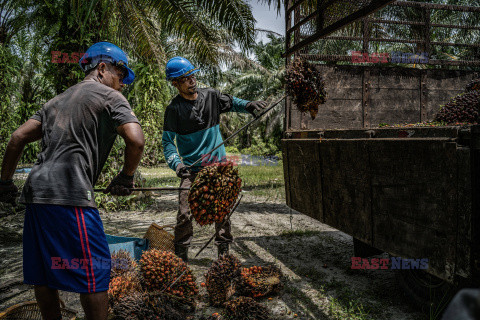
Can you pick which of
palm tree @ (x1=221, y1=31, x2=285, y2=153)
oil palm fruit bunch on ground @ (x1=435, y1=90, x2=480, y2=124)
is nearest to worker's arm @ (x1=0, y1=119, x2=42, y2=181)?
oil palm fruit bunch on ground @ (x1=435, y1=90, x2=480, y2=124)

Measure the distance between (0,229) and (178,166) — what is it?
3751 mm

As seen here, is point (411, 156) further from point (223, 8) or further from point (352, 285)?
point (223, 8)

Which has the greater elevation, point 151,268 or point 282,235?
point 151,268

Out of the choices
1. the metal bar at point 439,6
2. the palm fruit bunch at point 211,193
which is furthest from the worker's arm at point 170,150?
the metal bar at point 439,6

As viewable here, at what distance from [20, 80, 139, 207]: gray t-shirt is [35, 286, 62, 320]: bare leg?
561mm

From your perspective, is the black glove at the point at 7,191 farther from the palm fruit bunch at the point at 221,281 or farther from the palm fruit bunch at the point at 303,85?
the palm fruit bunch at the point at 303,85

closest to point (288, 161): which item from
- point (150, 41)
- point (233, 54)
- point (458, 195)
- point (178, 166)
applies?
point (178, 166)

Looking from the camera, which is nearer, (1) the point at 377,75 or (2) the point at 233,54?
(1) the point at 377,75

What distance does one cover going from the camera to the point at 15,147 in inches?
82.4

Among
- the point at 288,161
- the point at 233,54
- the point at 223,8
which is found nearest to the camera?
the point at 288,161

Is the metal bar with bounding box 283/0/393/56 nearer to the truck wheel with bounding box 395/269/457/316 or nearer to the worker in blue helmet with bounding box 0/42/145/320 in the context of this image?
the worker in blue helmet with bounding box 0/42/145/320

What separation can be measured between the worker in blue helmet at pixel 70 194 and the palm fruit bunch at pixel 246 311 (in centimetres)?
102

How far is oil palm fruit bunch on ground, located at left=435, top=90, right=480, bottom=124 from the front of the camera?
361 centimetres

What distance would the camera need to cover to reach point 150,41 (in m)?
6.57
